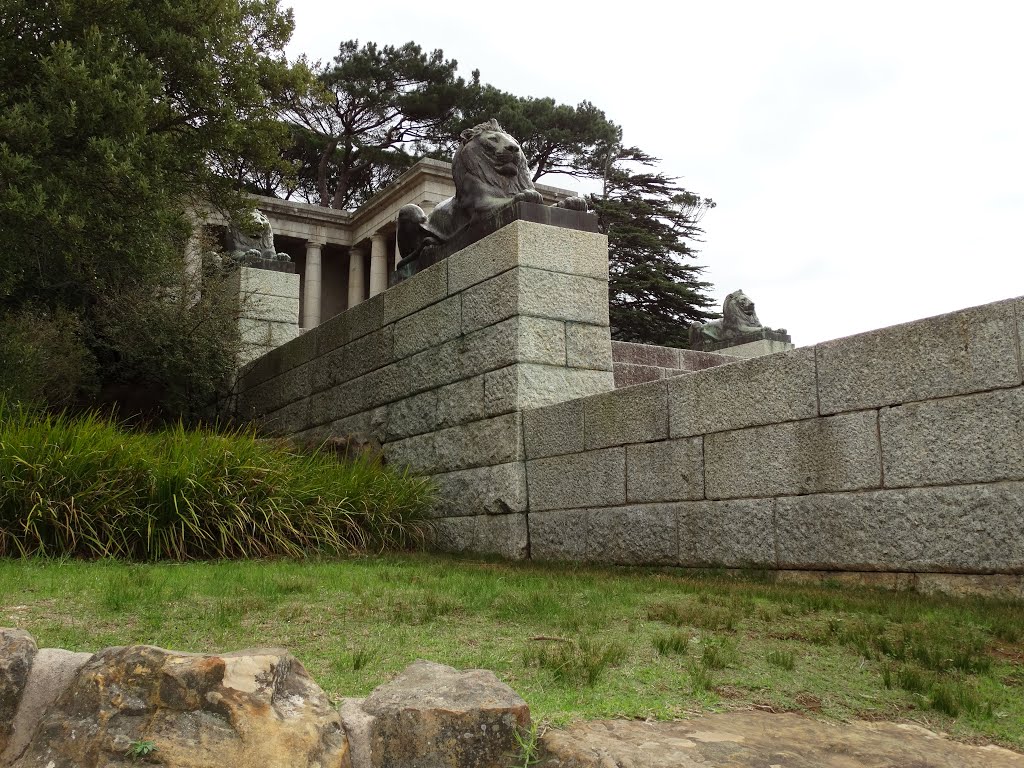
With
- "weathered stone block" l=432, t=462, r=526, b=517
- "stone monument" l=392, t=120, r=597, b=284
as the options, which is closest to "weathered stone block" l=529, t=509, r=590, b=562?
"weathered stone block" l=432, t=462, r=526, b=517

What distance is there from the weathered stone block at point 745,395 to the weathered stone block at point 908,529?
0.55 m

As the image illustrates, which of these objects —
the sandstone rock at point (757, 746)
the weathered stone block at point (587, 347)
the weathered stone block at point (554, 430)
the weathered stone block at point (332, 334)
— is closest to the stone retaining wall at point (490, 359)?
the weathered stone block at point (587, 347)

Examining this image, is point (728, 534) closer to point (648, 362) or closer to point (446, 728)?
point (446, 728)

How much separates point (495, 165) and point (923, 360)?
5145 mm

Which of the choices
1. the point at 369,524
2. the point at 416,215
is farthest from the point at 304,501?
the point at 416,215

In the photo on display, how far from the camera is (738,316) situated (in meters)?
15.4

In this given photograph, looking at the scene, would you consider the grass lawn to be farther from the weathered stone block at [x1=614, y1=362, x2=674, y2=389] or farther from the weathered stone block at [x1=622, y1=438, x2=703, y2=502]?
the weathered stone block at [x1=614, y1=362, x2=674, y2=389]

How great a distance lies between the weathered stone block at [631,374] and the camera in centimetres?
1002

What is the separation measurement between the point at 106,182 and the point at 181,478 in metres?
3.52

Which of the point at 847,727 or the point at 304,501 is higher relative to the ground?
the point at 304,501

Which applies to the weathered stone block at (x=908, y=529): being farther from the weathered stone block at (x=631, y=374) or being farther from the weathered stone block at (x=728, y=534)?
the weathered stone block at (x=631, y=374)

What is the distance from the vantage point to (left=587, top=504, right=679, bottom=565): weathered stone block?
6.30 metres

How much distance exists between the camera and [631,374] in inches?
399

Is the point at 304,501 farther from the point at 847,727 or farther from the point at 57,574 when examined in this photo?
the point at 847,727
